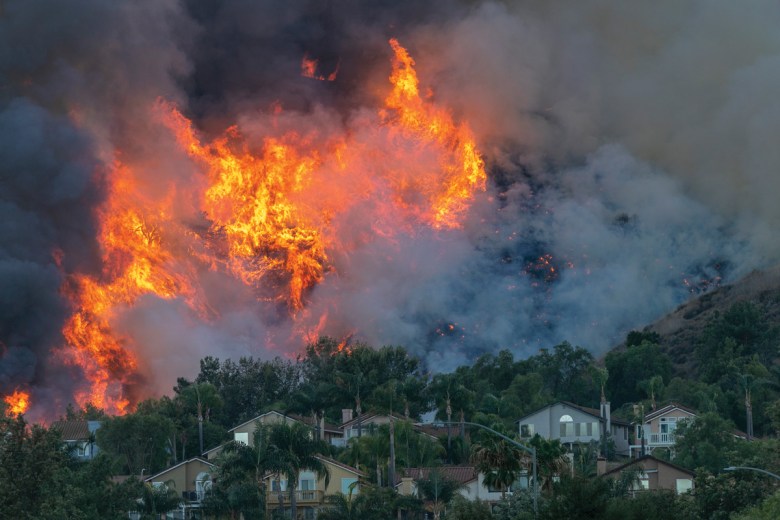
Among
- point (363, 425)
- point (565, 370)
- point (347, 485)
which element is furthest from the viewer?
point (565, 370)

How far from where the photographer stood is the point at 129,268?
141 m

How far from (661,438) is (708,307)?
130ft

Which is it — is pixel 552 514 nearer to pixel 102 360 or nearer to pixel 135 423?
pixel 135 423

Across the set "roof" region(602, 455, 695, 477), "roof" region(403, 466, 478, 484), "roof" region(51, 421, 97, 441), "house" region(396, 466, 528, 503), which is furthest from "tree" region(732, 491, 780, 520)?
"roof" region(51, 421, 97, 441)

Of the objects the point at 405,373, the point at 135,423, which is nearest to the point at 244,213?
the point at 405,373

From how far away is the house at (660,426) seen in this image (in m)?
133

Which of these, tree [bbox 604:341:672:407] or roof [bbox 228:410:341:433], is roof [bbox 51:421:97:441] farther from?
tree [bbox 604:341:672:407]

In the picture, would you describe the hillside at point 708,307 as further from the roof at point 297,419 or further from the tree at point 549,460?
the tree at point 549,460

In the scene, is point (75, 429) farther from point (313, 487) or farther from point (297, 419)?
point (313, 487)

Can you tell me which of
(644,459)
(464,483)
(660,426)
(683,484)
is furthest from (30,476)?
(660,426)

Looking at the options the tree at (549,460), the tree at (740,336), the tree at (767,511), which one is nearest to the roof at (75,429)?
the tree at (549,460)

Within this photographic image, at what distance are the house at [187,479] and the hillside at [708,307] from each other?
6385cm

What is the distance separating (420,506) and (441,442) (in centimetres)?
2135

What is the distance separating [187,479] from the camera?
115 metres
